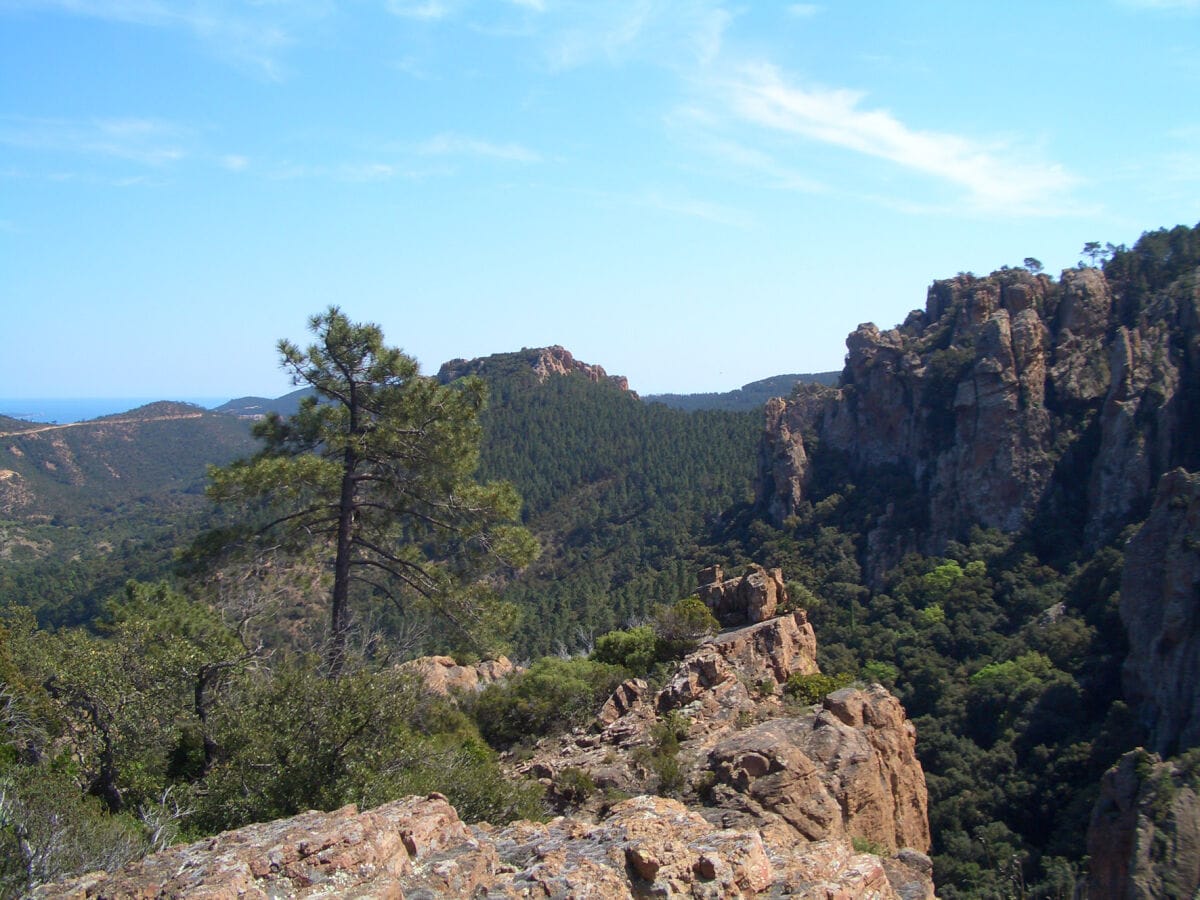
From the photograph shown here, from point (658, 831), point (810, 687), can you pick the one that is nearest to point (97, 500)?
point (810, 687)

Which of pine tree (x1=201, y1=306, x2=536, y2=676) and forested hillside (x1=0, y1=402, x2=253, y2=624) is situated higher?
pine tree (x1=201, y1=306, x2=536, y2=676)

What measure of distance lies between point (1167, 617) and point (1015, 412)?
27.3 metres

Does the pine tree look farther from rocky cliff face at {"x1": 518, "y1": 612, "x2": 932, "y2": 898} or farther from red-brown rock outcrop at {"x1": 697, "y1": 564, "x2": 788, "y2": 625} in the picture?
red-brown rock outcrop at {"x1": 697, "y1": 564, "x2": 788, "y2": 625}

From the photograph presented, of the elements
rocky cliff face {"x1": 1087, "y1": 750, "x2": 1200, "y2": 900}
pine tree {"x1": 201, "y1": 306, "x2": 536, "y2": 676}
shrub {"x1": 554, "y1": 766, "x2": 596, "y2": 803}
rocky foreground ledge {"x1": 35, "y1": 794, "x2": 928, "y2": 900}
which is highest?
pine tree {"x1": 201, "y1": 306, "x2": 536, "y2": 676}

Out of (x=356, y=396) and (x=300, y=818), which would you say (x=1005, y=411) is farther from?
(x=300, y=818)

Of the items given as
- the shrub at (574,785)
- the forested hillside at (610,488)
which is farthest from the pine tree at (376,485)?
the forested hillside at (610,488)

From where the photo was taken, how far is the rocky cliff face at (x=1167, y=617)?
32.4 meters

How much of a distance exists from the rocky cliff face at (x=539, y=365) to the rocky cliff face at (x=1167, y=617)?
94686 mm

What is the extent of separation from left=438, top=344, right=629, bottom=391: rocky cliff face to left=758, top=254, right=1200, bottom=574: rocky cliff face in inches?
2428

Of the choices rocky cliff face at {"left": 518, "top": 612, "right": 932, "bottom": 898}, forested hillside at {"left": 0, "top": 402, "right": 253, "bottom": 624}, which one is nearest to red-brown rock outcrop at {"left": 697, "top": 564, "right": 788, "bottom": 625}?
rocky cliff face at {"left": 518, "top": 612, "right": 932, "bottom": 898}

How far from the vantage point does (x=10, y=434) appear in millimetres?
145625

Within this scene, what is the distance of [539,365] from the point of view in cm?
12962

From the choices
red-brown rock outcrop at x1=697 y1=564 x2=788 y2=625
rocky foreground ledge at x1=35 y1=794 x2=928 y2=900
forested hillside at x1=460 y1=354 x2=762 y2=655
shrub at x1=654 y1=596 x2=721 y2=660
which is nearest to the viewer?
rocky foreground ledge at x1=35 y1=794 x2=928 y2=900

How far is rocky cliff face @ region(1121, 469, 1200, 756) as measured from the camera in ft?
106
